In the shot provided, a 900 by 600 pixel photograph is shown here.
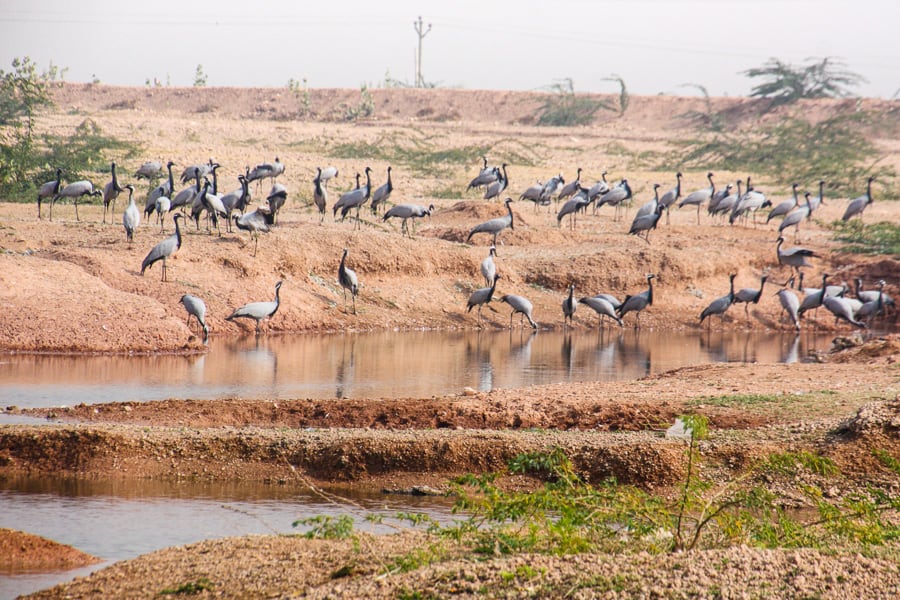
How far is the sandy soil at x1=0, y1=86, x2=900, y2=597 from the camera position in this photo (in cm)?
610

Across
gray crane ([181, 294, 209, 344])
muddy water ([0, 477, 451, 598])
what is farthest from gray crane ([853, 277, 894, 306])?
muddy water ([0, 477, 451, 598])

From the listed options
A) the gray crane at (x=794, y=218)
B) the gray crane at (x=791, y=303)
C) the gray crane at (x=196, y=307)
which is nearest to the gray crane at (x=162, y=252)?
the gray crane at (x=196, y=307)

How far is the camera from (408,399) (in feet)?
38.8

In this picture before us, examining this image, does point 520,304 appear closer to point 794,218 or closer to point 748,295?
point 748,295

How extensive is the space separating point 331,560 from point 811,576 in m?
2.55

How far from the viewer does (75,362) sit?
51.5ft

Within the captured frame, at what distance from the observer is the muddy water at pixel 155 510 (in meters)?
7.42

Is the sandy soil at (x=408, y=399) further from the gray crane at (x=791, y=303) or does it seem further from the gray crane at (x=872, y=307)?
the gray crane at (x=872, y=307)

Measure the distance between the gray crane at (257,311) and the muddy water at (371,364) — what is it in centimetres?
A: 44

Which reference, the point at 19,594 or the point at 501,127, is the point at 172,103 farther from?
the point at 19,594

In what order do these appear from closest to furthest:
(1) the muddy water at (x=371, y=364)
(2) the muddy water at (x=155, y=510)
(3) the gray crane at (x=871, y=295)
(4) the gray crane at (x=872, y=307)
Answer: (2) the muddy water at (x=155, y=510) < (1) the muddy water at (x=371, y=364) < (4) the gray crane at (x=872, y=307) < (3) the gray crane at (x=871, y=295)

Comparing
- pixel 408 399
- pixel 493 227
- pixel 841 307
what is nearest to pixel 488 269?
pixel 493 227

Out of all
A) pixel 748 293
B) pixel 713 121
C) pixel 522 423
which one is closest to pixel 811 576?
pixel 522 423

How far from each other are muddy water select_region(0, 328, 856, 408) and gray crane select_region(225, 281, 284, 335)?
441 mm
